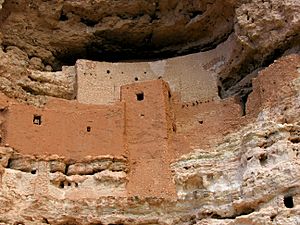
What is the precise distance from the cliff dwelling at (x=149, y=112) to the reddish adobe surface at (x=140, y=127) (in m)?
0.03

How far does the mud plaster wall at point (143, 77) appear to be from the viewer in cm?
1734

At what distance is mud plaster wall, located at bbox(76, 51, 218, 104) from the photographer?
56.9 feet

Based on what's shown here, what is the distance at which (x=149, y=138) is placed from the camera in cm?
1535

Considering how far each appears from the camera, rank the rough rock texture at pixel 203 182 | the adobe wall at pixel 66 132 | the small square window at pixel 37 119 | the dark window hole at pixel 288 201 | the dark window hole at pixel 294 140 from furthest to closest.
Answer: the small square window at pixel 37 119, the adobe wall at pixel 66 132, the dark window hole at pixel 294 140, the rough rock texture at pixel 203 182, the dark window hole at pixel 288 201

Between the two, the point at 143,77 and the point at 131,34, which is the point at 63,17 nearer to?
the point at 131,34

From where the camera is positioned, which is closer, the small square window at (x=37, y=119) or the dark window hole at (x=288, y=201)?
the dark window hole at (x=288, y=201)

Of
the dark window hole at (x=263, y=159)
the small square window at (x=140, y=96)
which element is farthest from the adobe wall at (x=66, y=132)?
the dark window hole at (x=263, y=159)

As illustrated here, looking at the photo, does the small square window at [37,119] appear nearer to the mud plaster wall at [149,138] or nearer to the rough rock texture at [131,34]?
the rough rock texture at [131,34]

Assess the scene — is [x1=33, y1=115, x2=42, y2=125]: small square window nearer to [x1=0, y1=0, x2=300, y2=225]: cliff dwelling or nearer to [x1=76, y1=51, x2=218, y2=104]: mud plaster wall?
[x1=0, y1=0, x2=300, y2=225]: cliff dwelling

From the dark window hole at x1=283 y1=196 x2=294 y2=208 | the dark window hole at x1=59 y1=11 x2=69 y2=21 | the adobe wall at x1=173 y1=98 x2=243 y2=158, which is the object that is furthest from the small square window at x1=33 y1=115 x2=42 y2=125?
the dark window hole at x1=283 y1=196 x2=294 y2=208

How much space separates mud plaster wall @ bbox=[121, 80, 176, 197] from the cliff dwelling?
0.09 ft

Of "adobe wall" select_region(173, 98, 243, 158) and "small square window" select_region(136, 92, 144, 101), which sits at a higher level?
"small square window" select_region(136, 92, 144, 101)

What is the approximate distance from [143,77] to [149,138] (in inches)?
131

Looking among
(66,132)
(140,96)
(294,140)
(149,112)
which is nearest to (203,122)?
(149,112)
